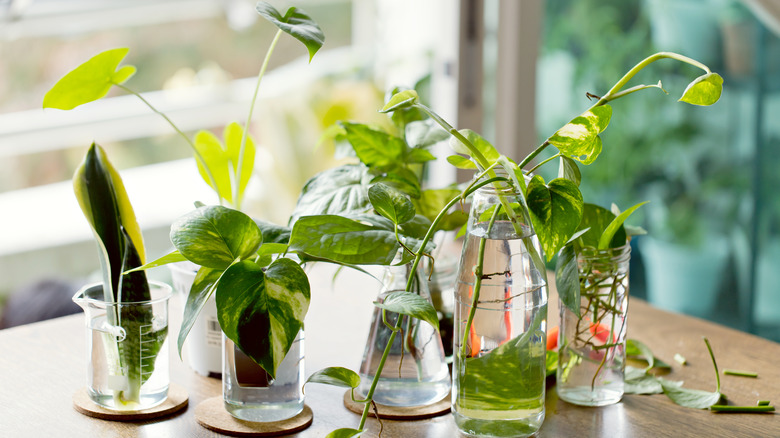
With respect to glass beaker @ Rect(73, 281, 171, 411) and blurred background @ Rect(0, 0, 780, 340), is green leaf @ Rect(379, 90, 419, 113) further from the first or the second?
blurred background @ Rect(0, 0, 780, 340)

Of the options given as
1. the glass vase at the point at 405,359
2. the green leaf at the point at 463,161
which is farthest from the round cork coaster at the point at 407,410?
the green leaf at the point at 463,161

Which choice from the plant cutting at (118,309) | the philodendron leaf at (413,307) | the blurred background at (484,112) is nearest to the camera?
the philodendron leaf at (413,307)

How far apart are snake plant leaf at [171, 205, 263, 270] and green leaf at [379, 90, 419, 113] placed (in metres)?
0.14

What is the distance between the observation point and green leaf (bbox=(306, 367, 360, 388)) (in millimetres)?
676

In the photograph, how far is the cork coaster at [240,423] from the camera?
72 centimetres

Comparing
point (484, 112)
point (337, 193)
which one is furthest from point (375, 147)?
point (484, 112)

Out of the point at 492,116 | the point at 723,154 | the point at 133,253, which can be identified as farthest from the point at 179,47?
the point at 133,253

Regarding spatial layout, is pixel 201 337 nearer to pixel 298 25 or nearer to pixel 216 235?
pixel 216 235

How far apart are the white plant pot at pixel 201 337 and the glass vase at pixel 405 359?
0.53 ft

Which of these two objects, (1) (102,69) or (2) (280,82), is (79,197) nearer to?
(1) (102,69)

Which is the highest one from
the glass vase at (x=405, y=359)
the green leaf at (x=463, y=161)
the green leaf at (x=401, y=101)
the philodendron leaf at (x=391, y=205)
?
the green leaf at (x=401, y=101)

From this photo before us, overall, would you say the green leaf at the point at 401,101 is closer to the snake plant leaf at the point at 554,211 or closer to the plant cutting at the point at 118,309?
the snake plant leaf at the point at 554,211

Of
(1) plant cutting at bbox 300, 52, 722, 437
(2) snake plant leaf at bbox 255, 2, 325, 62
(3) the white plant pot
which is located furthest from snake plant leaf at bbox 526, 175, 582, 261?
(3) the white plant pot

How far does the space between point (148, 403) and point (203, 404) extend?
0.05 m
